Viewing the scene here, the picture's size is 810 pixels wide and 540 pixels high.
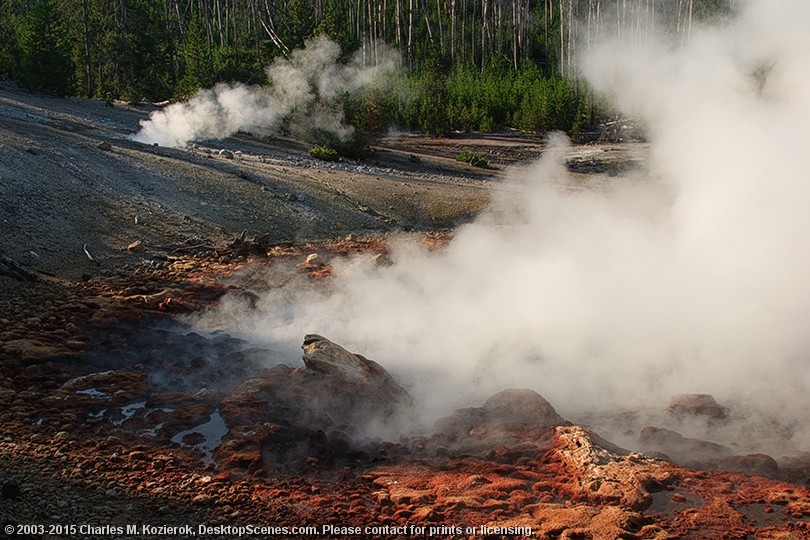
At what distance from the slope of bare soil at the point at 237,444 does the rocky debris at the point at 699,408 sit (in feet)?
0.25

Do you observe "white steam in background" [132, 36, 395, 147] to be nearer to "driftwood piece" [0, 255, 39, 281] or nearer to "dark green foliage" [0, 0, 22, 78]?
"dark green foliage" [0, 0, 22, 78]

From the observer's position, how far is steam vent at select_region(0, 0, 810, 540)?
4.55 metres

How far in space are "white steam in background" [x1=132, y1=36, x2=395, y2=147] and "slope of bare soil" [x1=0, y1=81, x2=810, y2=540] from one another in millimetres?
10560

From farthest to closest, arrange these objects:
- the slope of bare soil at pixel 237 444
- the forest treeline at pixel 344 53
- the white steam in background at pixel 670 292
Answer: the forest treeline at pixel 344 53, the white steam in background at pixel 670 292, the slope of bare soil at pixel 237 444

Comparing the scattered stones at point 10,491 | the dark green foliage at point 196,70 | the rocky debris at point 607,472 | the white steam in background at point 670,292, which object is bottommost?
the rocky debris at point 607,472

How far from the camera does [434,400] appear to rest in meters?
6.39

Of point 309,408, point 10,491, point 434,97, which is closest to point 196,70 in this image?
point 434,97

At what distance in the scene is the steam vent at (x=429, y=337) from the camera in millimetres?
4551

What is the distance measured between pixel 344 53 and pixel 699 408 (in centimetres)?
1858

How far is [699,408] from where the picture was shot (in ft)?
19.0

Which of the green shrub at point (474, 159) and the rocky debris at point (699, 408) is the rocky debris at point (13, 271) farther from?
the green shrub at point (474, 159)

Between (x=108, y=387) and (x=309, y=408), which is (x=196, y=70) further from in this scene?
(x=309, y=408)

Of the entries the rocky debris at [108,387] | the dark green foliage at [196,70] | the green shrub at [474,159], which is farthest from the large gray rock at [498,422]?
the dark green foliage at [196,70]

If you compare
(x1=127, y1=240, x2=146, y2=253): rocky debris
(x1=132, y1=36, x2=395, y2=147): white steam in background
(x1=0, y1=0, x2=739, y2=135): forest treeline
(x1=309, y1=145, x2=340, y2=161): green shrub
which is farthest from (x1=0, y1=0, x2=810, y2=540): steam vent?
(x1=0, y1=0, x2=739, y2=135): forest treeline
